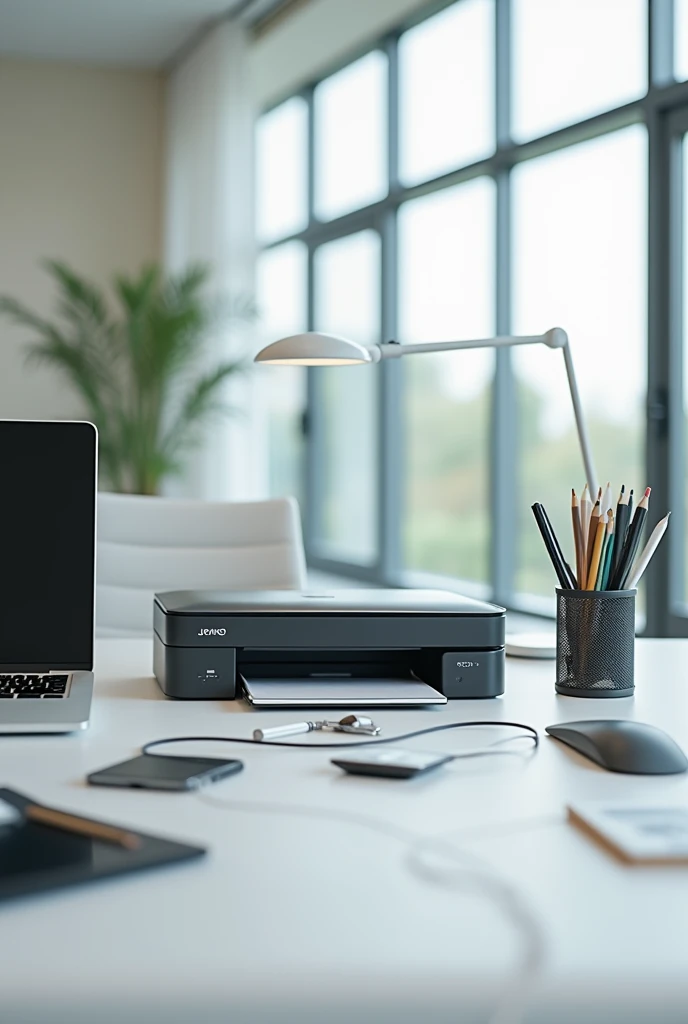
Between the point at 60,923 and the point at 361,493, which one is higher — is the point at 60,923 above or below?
below

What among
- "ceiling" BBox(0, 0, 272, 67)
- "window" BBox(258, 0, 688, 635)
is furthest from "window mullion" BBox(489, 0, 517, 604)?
"ceiling" BBox(0, 0, 272, 67)

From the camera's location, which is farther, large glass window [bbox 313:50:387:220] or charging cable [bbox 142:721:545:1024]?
large glass window [bbox 313:50:387:220]

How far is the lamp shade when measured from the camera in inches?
63.5

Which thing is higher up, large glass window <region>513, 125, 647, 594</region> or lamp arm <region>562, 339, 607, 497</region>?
Answer: large glass window <region>513, 125, 647, 594</region>

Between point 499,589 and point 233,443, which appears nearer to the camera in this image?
point 499,589

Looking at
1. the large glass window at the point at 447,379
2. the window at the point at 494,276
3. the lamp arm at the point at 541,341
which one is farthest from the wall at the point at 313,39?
the lamp arm at the point at 541,341

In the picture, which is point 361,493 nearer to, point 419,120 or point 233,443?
point 233,443

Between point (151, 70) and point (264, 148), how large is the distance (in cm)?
95

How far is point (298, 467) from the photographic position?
5.36 meters

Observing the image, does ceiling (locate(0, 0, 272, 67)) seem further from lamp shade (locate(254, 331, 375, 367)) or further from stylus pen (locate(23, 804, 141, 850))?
stylus pen (locate(23, 804, 141, 850))

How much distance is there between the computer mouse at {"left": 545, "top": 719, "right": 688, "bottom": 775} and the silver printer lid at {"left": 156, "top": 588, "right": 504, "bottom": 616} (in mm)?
291

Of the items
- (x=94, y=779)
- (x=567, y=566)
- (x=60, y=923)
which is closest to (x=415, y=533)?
(x=567, y=566)

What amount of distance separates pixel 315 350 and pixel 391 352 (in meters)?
0.14

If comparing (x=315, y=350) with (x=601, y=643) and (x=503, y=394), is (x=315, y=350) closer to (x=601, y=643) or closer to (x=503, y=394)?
(x=601, y=643)
